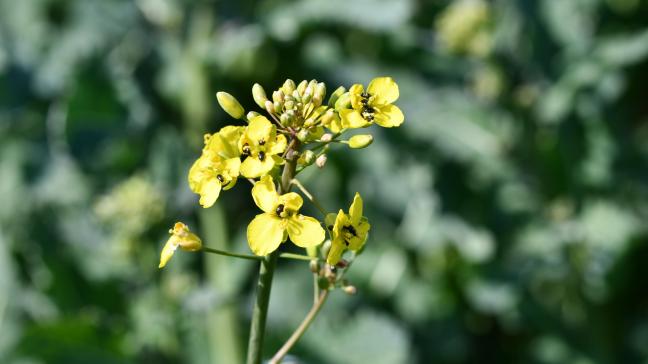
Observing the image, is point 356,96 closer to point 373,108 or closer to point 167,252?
point 373,108

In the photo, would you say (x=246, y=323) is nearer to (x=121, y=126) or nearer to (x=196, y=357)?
(x=196, y=357)

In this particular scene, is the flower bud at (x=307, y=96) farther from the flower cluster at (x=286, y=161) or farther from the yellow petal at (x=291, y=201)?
the yellow petal at (x=291, y=201)

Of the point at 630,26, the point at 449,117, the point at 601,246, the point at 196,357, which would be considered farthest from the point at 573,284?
the point at 196,357

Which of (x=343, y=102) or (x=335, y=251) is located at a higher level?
(x=343, y=102)

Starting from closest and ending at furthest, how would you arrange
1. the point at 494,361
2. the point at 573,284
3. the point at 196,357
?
the point at 196,357 → the point at 573,284 → the point at 494,361

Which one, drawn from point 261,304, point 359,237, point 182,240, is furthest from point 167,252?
point 359,237

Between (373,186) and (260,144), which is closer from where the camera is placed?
(260,144)
